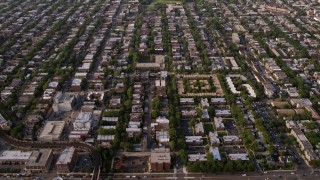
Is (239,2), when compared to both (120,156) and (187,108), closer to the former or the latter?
(187,108)

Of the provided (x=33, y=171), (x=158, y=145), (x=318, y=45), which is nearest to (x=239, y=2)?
(x=318, y=45)

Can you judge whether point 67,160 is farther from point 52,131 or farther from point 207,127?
point 207,127

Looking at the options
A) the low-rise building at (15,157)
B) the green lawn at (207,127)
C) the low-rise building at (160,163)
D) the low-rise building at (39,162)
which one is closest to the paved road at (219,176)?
the low-rise building at (160,163)

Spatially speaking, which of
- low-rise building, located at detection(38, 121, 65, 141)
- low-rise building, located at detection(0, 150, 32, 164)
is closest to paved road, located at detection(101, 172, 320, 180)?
low-rise building, located at detection(38, 121, 65, 141)

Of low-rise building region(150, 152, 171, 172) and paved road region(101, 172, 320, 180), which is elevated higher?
low-rise building region(150, 152, 171, 172)

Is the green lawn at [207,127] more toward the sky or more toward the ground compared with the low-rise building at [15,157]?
more toward the ground

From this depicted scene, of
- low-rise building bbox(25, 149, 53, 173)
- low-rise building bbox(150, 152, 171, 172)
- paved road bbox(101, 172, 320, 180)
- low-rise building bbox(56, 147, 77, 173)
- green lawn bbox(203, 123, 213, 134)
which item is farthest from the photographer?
green lawn bbox(203, 123, 213, 134)

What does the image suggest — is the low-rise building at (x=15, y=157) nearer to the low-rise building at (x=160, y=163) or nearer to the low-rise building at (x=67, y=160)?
the low-rise building at (x=67, y=160)

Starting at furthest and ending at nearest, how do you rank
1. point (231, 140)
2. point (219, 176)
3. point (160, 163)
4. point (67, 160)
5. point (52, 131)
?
point (52, 131) → point (231, 140) → point (67, 160) → point (160, 163) → point (219, 176)

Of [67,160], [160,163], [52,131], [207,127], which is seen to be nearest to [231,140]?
[207,127]

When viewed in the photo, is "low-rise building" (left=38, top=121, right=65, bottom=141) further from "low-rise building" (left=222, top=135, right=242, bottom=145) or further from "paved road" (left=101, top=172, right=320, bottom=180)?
"low-rise building" (left=222, top=135, right=242, bottom=145)

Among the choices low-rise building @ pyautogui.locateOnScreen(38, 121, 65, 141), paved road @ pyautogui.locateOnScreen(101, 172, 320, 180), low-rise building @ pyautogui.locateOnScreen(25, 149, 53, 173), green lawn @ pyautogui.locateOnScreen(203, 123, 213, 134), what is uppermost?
low-rise building @ pyautogui.locateOnScreen(25, 149, 53, 173)
